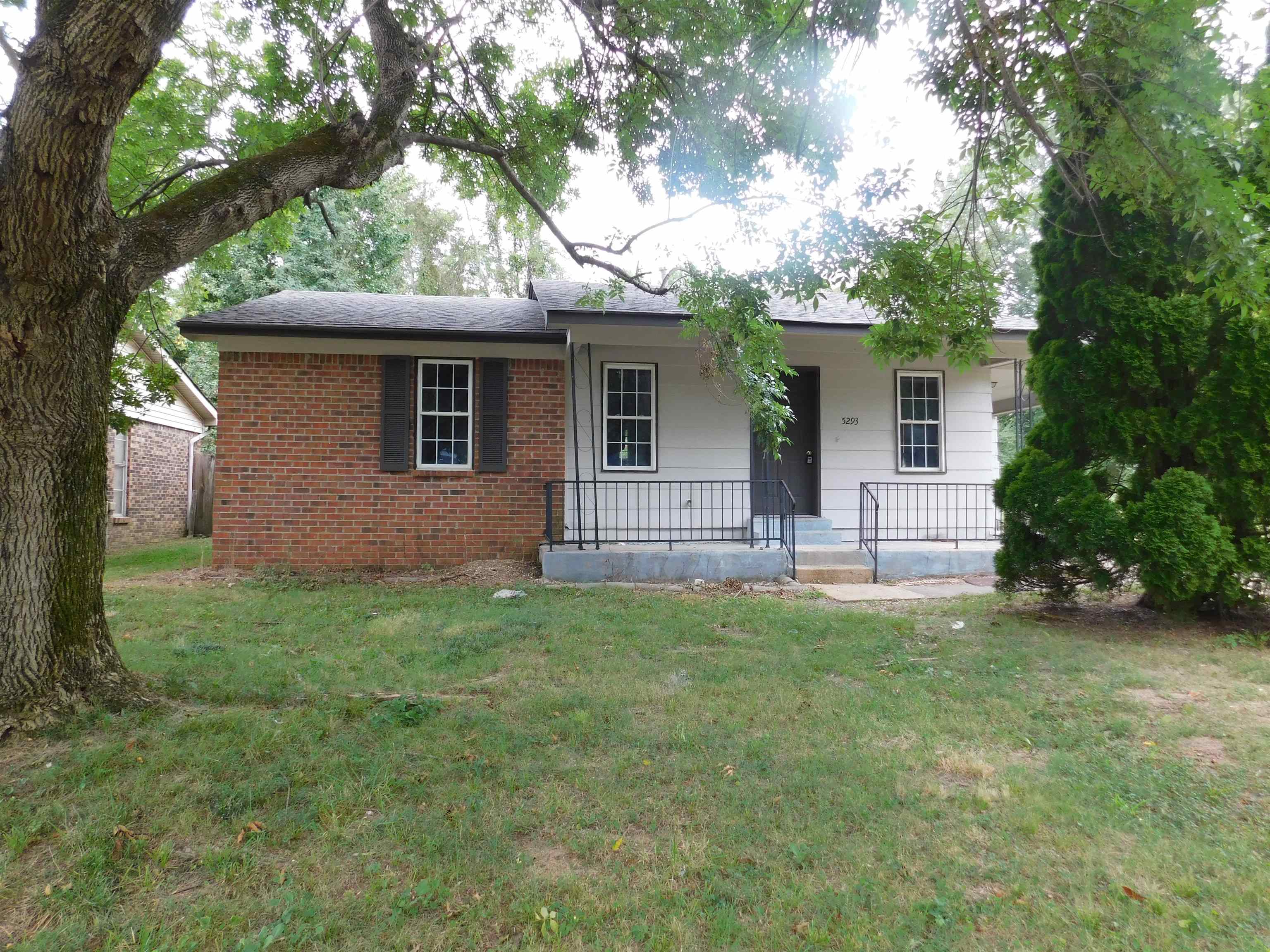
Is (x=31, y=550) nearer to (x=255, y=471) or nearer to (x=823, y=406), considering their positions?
(x=255, y=471)

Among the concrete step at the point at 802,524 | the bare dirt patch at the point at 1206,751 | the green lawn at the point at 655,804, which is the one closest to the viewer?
the green lawn at the point at 655,804

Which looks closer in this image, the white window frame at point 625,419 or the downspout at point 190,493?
the white window frame at point 625,419

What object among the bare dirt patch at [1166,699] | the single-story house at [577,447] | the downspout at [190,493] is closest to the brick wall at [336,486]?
the single-story house at [577,447]

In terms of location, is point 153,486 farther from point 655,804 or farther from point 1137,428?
point 1137,428

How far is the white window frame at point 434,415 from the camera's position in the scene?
375 inches

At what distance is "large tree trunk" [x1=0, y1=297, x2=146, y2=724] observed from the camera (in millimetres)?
3250

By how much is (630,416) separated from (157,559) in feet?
26.8

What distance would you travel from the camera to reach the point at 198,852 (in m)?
2.49

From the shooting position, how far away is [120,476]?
14391 mm

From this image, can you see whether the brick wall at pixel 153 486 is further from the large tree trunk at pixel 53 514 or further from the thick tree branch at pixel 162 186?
the large tree trunk at pixel 53 514

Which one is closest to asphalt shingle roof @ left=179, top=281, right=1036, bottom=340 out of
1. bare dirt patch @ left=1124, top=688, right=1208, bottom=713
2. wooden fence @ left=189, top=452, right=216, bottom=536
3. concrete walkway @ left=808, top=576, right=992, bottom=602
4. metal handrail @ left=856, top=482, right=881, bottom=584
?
metal handrail @ left=856, top=482, right=881, bottom=584

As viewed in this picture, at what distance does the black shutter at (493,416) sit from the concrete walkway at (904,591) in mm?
4308

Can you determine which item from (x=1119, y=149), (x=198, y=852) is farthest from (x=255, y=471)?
(x=1119, y=149)

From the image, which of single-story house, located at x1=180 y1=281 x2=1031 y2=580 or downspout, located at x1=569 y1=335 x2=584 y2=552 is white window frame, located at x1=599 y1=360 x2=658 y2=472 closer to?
single-story house, located at x1=180 y1=281 x2=1031 y2=580
